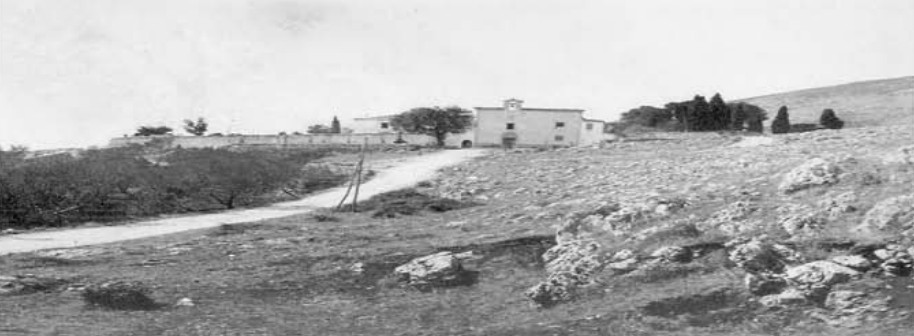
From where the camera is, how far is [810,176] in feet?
53.1

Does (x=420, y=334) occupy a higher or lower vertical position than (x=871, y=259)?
lower

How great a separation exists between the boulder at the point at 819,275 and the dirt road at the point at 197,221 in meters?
15.5

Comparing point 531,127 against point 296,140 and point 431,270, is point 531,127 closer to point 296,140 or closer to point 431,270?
point 296,140

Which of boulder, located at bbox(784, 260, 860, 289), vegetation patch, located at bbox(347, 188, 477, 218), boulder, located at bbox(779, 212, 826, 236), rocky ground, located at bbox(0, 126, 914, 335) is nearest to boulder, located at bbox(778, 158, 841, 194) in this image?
rocky ground, located at bbox(0, 126, 914, 335)

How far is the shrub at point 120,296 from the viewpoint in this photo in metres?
12.4

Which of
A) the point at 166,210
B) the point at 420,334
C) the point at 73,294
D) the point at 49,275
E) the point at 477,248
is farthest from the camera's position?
the point at 166,210

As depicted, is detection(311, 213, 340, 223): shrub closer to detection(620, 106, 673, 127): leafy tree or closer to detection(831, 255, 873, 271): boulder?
detection(831, 255, 873, 271): boulder

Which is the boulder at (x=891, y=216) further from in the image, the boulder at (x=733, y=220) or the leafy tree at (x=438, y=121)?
the leafy tree at (x=438, y=121)

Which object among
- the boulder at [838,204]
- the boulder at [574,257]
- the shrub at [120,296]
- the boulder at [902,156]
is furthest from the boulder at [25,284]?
the boulder at [902,156]

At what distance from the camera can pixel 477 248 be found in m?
15.5

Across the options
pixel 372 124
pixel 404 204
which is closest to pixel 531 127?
pixel 372 124

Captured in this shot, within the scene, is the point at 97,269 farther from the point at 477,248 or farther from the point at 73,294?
the point at 477,248

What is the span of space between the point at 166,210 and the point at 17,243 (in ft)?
28.2

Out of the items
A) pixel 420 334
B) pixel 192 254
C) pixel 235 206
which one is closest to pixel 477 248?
pixel 420 334
